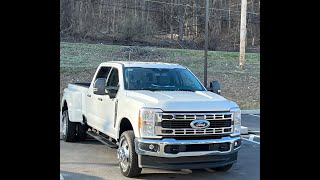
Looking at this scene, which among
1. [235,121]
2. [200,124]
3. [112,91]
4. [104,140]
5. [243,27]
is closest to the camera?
[200,124]

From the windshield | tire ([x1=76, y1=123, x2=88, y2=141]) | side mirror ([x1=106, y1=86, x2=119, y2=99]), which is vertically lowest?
tire ([x1=76, y1=123, x2=88, y2=141])

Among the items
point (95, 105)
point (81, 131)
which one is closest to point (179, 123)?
point (95, 105)

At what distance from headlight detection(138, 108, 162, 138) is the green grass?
13.6 meters

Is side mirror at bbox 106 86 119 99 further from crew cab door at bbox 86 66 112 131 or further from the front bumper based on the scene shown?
the front bumper

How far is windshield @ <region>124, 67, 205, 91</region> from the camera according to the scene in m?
7.62

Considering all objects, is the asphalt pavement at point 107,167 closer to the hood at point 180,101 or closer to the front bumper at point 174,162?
the front bumper at point 174,162

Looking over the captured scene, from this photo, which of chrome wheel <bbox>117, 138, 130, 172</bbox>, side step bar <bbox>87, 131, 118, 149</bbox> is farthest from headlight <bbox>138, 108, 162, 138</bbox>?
side step bar <bbox>87, 131, 118, 149</bbox>

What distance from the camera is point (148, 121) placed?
6.36 m

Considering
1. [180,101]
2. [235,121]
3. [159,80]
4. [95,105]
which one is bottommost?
[235,121]

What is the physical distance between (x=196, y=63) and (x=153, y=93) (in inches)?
794

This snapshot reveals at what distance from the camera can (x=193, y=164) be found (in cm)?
638

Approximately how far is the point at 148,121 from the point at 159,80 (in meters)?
1.63

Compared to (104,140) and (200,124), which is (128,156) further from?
(104,140)

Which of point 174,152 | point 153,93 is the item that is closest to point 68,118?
point 153,93
